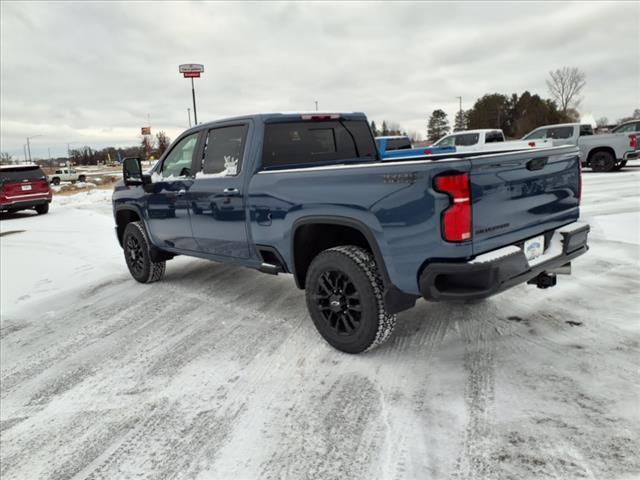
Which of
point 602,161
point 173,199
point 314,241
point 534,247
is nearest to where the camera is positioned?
point 534,247

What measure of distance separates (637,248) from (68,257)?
28.1 feet

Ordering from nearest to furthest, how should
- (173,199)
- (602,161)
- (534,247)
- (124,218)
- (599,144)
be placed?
(534,247) → (173,199) → (124,218) → (599,144) → (602,161)

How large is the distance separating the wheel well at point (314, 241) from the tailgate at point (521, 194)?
1.02 m

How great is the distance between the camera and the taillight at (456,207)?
2.90 metres

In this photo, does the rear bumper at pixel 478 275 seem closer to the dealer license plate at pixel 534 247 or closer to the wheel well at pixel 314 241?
the dealer license plate at pixel 534 247

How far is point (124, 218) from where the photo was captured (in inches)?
266

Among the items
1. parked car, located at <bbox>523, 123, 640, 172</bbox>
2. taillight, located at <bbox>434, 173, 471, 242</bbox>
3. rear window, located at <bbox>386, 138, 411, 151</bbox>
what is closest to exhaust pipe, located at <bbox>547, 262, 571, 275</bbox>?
taillight, located at <bbox>434, 173, 471, 242</bbox>

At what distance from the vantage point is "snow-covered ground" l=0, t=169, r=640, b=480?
8.34 ft

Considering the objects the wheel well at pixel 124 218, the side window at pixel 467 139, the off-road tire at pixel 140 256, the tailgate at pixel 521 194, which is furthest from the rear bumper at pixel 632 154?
the wheel well at pixel 124 218

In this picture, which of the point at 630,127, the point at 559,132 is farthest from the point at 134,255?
the point at 630,127

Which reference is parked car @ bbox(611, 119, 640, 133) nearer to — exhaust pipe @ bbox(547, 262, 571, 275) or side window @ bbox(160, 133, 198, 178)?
exhaust pipe @ bbox(547, 262, 571, 275)

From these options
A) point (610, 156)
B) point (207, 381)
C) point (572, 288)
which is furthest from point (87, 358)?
point (610, 156)

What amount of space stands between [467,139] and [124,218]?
15743 mm

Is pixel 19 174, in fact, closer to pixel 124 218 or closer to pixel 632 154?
pixel 124 218
